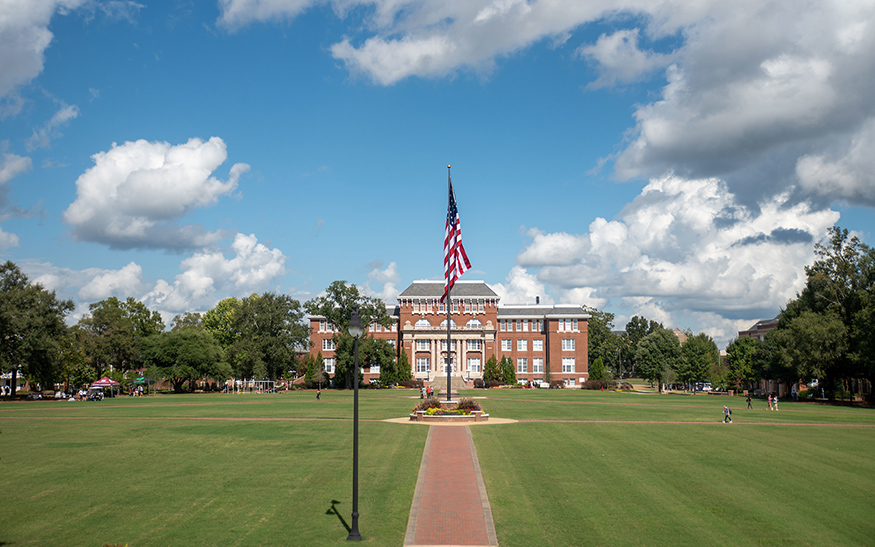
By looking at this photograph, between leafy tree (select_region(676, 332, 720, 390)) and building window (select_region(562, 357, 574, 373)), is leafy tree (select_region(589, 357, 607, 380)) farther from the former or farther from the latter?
leafy tree (select_region(676, 332, 720, 390))

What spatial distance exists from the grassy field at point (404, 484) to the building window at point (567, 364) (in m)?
74.8

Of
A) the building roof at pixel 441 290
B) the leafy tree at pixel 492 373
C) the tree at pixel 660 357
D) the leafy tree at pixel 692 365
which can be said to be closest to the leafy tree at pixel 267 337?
the building roof at pixel 441 290

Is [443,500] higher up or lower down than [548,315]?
lower down

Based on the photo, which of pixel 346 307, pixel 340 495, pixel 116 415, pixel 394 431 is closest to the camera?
pixel 340 495

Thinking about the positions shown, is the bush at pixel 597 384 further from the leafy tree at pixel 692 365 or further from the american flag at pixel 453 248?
the american flag at pixel 453 248

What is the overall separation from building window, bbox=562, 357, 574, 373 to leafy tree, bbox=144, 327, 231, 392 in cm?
5834

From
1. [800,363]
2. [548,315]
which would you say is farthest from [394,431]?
[548,315]

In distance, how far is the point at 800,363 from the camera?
65.0 meters

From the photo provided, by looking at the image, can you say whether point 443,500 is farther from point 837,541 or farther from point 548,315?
point 548,315

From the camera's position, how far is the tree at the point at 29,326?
61.7m

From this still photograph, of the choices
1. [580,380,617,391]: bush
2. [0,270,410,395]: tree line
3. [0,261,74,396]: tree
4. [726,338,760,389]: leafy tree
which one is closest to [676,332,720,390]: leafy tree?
[726,338,760,389]: leafy tree

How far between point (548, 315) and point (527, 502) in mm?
95682

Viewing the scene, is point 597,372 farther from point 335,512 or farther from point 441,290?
point 335,512

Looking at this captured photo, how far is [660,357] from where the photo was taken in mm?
95062
